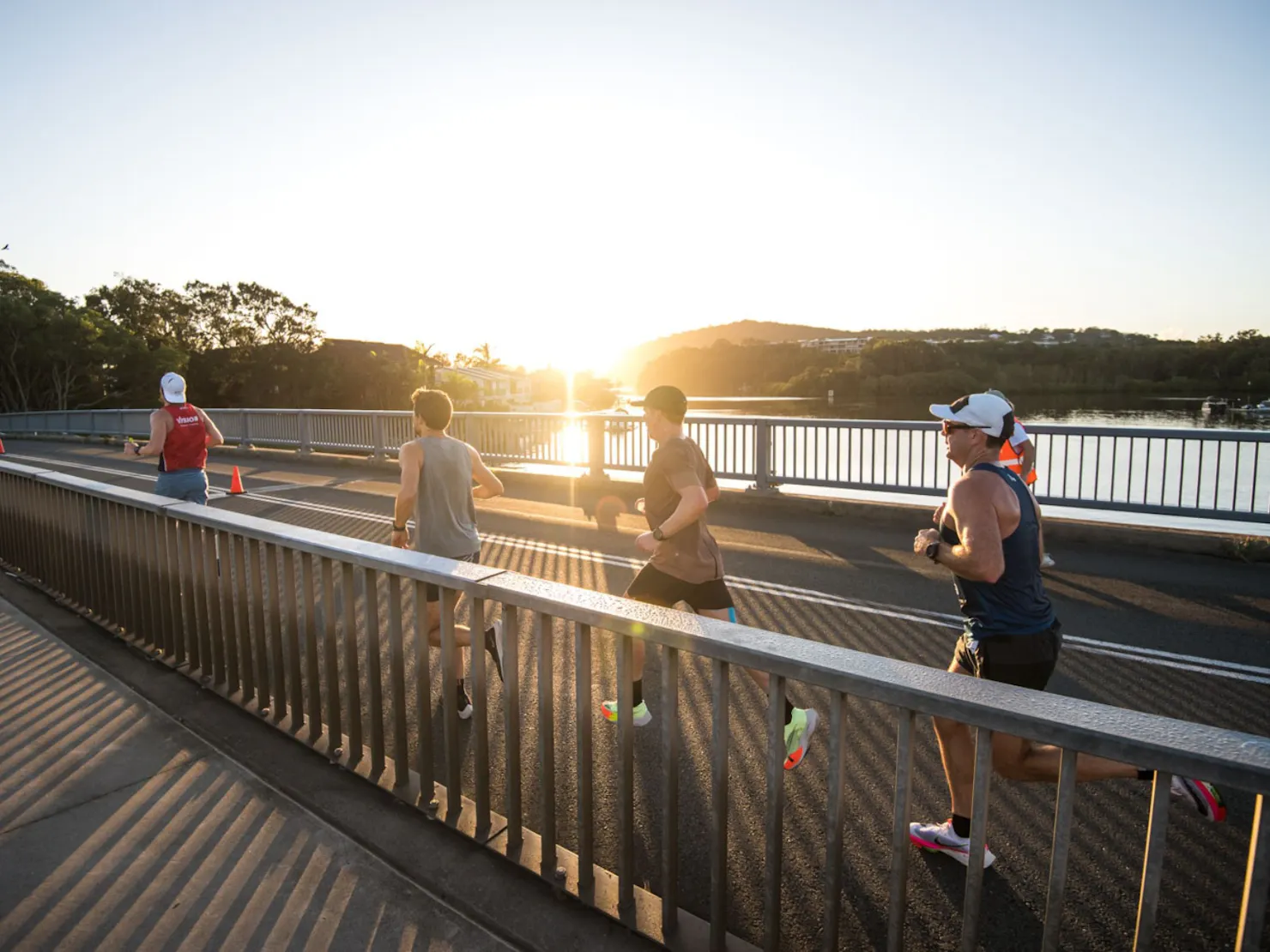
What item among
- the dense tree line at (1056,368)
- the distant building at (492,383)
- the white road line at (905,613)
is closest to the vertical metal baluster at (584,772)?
the white road line at (905,613)

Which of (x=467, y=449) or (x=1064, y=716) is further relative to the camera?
(x=467, y=449)

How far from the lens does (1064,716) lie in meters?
1.73

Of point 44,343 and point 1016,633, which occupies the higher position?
point 44,343

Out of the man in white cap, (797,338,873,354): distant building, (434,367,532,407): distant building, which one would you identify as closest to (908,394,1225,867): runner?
the man in white cap

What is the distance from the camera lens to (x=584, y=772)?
2830 mm

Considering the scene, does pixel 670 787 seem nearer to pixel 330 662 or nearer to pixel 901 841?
pixel 901 841

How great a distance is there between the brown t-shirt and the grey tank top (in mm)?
1205

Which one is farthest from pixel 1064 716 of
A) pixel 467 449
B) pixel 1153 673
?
pixel 1153 673

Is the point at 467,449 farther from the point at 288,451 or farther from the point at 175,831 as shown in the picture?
the point at 288,451

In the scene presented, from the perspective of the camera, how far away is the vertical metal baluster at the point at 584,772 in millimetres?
2746

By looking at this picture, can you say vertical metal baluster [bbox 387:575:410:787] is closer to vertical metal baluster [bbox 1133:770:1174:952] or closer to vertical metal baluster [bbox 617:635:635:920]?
vertical metal baluster [bbox 617:635:635:920]

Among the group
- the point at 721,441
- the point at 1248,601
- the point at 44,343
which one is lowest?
the point at 1248,601

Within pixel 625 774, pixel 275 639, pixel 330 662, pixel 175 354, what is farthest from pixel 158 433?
pixel 175 354

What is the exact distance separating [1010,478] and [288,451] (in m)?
21.5
